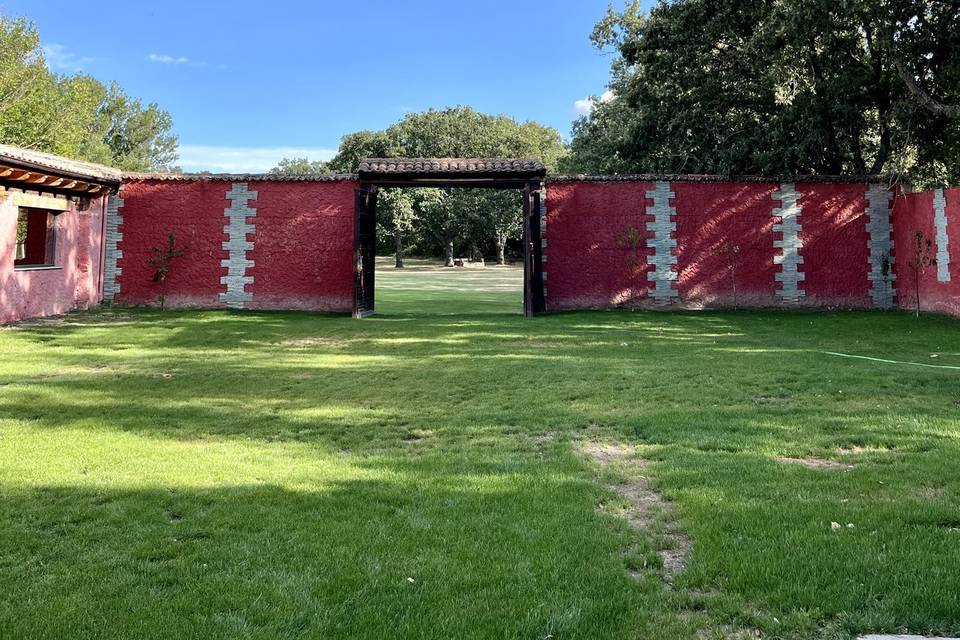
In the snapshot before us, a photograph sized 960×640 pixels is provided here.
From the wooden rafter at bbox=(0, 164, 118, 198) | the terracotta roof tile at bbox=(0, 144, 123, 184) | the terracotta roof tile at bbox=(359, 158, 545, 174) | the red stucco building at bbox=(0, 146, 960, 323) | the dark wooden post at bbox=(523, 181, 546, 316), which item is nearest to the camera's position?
the terracotta roof tile at bbox=(0, 144, 123, 184)

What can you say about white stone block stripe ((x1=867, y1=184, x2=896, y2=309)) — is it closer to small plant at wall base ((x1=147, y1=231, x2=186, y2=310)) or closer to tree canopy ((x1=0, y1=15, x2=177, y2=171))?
small plant at wall base ((x1=147, y1=231, x2=186, y2=310))

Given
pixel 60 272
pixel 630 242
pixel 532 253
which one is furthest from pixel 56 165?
pixel 630 242

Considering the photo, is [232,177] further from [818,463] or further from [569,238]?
[818,463]

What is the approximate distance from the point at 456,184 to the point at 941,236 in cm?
905

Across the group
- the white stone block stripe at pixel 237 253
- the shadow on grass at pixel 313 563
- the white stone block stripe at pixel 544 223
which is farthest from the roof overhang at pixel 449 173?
the shadow on grass at pixel 313 563

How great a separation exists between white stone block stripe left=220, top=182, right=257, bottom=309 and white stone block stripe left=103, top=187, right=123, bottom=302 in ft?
6.93

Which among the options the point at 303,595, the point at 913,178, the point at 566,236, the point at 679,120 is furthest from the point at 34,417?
the point at 913,178

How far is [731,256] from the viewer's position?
44.9ft

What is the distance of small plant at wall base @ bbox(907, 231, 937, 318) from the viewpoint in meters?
12.5

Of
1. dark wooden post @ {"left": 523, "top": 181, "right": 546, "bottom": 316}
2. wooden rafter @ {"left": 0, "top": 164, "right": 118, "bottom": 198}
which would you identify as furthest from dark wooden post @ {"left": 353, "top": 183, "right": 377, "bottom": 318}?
wooden rafter @ {"left": 0, "top": 164, "right": 118, "bottom": 198}

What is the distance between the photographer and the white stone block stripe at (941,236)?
1198cm

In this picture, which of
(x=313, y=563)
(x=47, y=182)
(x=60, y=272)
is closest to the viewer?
(x=313, y=563)

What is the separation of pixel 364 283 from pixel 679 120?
8.20 metres

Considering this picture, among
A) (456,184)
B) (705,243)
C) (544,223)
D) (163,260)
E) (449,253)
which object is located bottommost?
(163,260)
